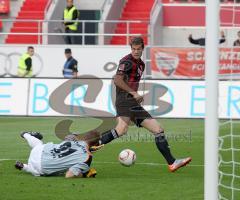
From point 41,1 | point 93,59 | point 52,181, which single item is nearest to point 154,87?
point 93,59

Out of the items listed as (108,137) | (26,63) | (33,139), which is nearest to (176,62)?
(26,63)

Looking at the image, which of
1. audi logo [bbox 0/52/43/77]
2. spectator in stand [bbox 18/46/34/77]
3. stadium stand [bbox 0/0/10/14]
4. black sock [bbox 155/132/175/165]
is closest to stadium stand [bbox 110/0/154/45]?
audi logo [bbox 0/52/43/77]

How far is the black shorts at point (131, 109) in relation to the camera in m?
13.0

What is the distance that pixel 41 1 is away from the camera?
34.7 meters

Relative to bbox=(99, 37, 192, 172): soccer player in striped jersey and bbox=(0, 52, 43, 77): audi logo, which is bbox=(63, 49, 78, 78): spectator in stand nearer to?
bbox=(0, 52, 43, 77): audi logo

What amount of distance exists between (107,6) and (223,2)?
4.26 meters

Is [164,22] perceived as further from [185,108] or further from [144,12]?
[185,108]

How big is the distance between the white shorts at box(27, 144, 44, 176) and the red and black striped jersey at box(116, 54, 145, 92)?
167cm

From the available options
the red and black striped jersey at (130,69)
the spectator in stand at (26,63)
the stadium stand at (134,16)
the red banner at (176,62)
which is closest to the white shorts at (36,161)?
the red and black striped jersey at (130,69)

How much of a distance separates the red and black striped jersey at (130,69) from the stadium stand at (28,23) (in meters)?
19.6

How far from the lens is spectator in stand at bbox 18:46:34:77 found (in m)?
28.7

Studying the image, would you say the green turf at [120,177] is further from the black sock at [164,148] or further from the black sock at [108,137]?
the black sock at [108,137]

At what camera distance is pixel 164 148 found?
1273 cm

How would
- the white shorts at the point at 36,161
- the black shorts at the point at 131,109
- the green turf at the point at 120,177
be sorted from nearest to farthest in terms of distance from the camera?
the green turf at the point at 120,177
the white shorts at the point at 36,161
the black shorts at the point at 131,109
